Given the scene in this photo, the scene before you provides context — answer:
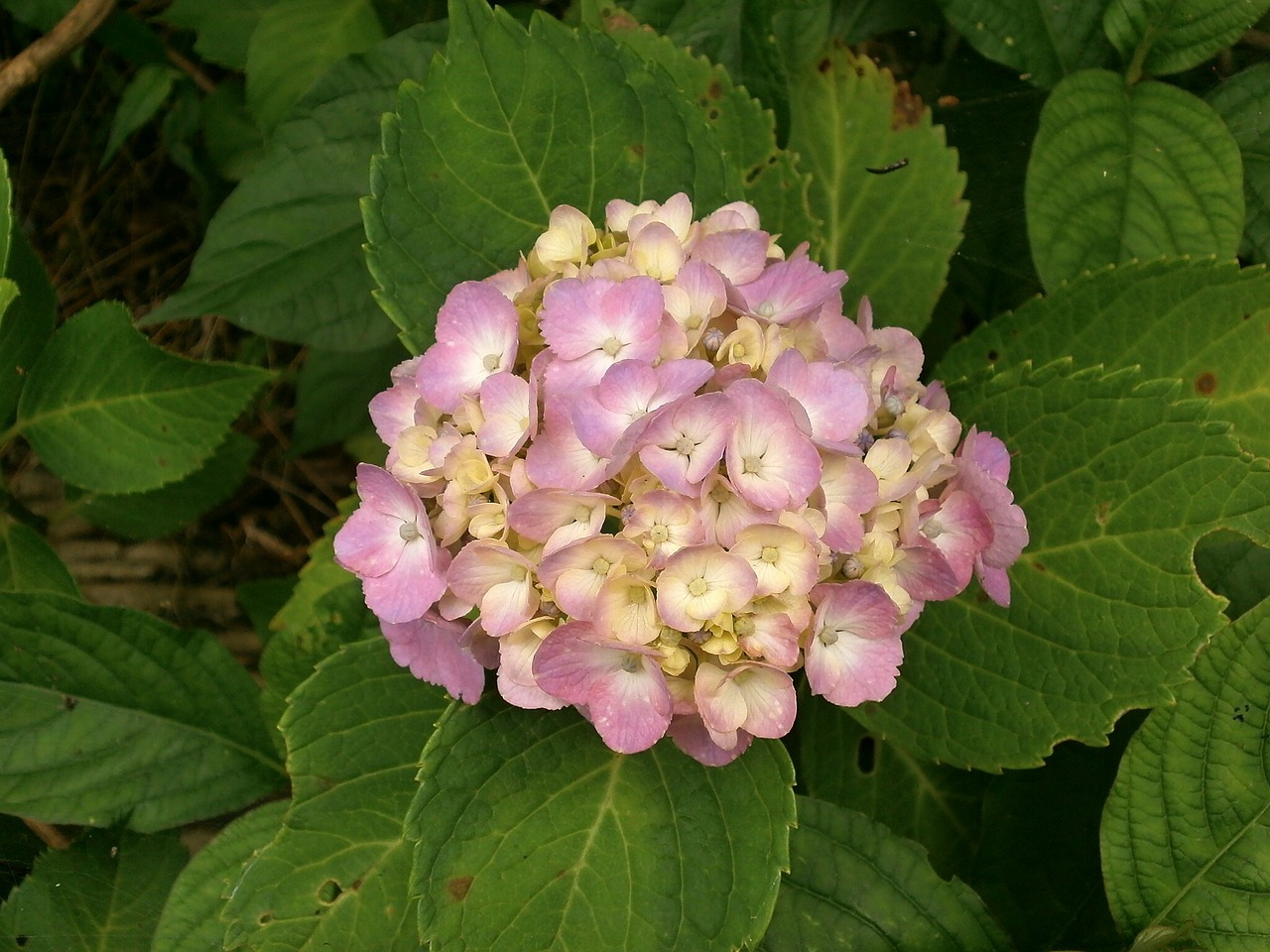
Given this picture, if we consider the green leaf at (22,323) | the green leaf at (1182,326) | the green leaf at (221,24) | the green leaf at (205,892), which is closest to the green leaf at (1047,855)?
the green leaf at (1182,326)

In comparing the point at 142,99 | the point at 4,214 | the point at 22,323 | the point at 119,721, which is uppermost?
the point at 4,214

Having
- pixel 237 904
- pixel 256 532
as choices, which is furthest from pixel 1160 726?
pixel 256 532

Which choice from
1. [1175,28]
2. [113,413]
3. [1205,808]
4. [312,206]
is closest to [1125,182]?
[1175,28]

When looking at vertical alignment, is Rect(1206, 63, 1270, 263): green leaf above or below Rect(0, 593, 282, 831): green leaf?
above

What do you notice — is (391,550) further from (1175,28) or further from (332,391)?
(1175,28)

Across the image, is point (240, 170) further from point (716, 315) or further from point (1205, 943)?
point (1205, 943)

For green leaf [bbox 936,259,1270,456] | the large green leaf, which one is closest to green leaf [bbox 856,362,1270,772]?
green leaf [bbox 936,259,1270,456]

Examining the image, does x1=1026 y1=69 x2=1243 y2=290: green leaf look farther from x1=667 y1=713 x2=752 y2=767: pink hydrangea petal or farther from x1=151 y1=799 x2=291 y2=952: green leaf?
x1=151 y1=799 x2=291 y2=952: green leaf

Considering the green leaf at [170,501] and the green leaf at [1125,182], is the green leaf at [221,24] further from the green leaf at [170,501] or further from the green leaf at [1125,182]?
the green leaf at [1125,182]
